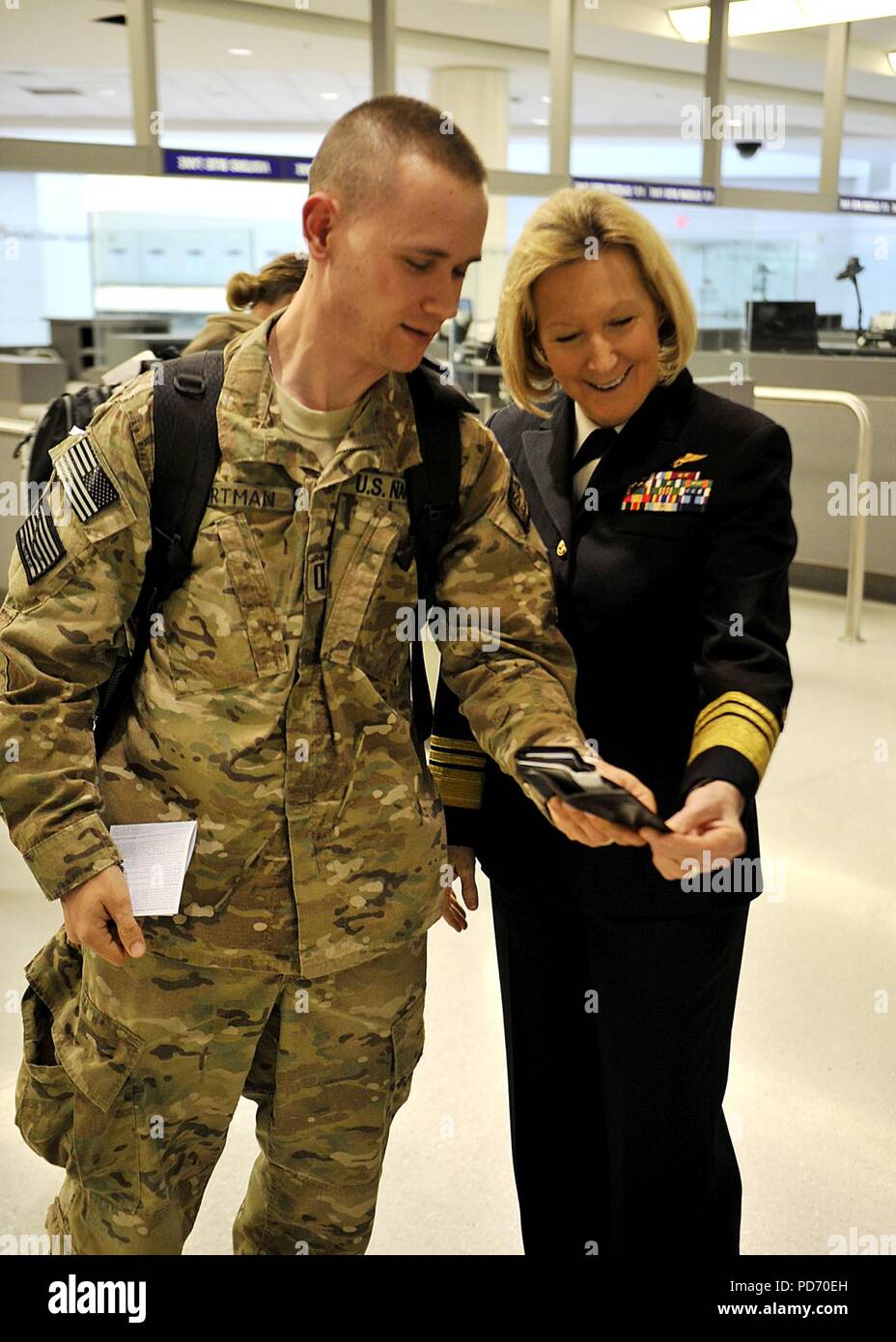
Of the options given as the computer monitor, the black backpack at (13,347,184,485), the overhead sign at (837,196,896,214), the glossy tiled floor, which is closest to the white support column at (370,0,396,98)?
the computer monitor

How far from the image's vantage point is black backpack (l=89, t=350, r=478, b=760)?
1188 mm

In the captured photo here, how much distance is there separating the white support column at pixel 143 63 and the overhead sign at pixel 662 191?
81.1 inches

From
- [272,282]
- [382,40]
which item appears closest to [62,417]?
[272,282]

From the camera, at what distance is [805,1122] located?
7.46 feet

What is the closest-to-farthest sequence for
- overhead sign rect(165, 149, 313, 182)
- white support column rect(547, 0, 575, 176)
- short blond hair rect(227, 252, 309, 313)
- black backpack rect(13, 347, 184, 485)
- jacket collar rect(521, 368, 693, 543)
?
jacket collar rect(521, 368, 693, 543), short blond hair rect(227, 252, 309, 313), black backpack rect(13, 347, 184, 485), overhead sign rect(165, 149, 313, 182), white support column rect(547, 0, 575, 176)

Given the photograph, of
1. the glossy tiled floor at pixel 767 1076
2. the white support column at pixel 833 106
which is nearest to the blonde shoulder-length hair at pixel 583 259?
the glossy tiled floor at pixel 767 1076

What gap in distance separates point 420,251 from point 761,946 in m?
2.19

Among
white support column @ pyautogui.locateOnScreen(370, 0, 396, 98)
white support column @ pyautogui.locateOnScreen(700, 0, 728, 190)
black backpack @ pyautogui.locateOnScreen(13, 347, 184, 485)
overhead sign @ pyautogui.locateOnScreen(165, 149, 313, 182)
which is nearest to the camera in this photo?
black backpack @ pyautogui.locateOnScreen(13, 347, 184, 485)

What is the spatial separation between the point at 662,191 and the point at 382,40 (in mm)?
1582

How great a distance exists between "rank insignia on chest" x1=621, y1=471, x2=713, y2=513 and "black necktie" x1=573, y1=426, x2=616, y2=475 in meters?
0.08

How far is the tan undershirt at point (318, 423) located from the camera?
122 cm

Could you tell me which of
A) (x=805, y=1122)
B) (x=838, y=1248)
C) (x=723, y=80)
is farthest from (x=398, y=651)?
(x=723, y=80)

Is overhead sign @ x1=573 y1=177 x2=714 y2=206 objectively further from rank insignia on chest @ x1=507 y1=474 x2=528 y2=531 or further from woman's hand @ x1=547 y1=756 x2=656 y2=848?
woman's hand @ x1=547 y1=756 x2=656 y2=848

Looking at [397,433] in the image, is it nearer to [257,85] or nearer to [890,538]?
[890,538]
